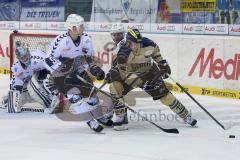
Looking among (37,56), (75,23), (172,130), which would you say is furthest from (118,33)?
(37,56)

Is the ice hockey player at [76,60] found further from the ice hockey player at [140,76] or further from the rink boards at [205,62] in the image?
the rink boards at [205,62]

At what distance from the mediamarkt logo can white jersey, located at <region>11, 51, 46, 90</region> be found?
306cm

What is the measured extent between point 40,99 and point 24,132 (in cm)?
172

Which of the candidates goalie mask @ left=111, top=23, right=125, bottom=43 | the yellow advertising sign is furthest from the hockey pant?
the yellow advertising sign

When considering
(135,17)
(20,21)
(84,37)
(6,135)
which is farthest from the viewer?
(20,21)

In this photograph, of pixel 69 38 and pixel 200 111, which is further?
pixel 200 111

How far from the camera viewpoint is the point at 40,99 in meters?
8.88

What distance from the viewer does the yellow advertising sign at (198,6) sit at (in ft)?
36.1

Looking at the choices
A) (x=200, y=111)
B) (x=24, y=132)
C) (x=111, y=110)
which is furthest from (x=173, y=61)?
(x=24, y=132)

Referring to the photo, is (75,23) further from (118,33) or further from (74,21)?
(118,33)

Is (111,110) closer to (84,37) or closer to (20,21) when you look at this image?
(84,37)

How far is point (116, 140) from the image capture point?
665cm

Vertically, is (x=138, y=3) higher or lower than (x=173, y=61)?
higher

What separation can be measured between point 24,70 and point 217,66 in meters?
3.39
